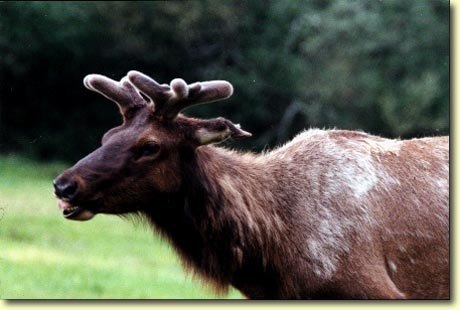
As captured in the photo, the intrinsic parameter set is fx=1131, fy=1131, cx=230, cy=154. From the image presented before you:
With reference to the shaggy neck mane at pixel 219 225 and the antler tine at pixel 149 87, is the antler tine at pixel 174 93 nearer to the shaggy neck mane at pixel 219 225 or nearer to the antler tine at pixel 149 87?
the antler tine at pixel 149 87

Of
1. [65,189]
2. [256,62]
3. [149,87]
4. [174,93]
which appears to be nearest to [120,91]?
[149,87]

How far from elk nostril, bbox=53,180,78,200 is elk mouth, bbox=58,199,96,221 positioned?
5 centimetres

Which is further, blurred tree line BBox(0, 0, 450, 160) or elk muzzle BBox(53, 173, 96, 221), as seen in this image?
blurred tree line BBox(0, 0, 450, 160)

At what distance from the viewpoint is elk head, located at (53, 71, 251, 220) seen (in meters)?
A: 7.30

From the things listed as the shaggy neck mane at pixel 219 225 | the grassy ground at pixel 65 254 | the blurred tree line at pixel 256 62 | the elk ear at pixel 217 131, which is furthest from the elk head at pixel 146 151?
the blurred tree line at pixel 256 62

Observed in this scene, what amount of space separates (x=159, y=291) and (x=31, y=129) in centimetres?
197

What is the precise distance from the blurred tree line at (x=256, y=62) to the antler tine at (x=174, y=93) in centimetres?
205

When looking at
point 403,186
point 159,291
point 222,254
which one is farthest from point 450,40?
point 159,291

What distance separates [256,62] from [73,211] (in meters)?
3.19

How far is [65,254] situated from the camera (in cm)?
1270

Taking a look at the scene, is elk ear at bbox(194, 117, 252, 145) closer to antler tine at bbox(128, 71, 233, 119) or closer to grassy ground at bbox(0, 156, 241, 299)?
antler tine at bbox(128, 71, 233, 119)

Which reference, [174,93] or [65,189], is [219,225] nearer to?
[174,93]

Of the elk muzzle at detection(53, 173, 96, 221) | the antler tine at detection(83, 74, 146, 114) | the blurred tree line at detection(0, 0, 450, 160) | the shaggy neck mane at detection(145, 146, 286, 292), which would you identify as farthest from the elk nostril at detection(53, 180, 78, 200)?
the blurred tree line at detection(0, 0, 450, 160)

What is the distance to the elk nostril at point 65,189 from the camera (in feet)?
23.5
